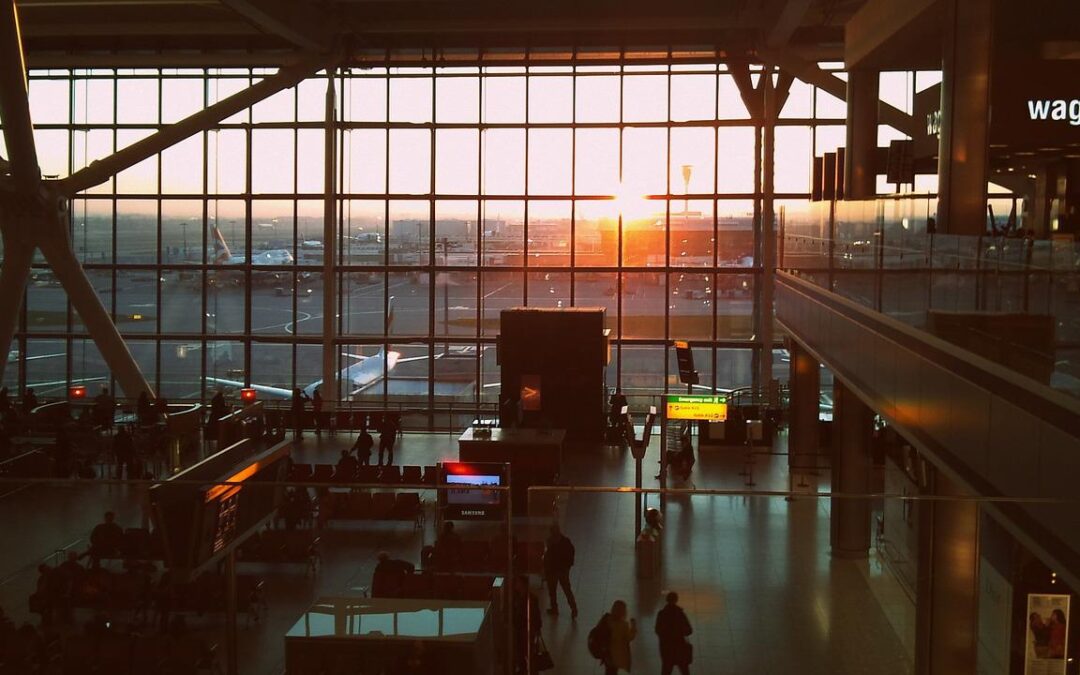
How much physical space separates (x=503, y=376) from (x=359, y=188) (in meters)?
7.47

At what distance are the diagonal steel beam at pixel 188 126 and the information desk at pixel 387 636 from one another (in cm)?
2073

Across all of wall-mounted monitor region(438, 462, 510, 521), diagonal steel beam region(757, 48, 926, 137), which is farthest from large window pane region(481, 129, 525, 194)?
wall-mounted monitor region(438, 462, 510, 521)

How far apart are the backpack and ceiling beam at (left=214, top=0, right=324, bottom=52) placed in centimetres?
1905

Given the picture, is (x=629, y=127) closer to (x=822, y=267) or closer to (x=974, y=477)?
(x=822, y=267)

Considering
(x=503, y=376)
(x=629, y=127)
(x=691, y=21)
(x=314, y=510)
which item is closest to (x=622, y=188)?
(x=629, y=127)

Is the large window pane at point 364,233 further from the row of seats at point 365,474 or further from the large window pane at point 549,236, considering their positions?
the row of seats at point 365,474

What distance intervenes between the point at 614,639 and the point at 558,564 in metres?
0.84

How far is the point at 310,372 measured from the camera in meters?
36.4

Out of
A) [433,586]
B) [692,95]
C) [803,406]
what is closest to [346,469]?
[803,406]

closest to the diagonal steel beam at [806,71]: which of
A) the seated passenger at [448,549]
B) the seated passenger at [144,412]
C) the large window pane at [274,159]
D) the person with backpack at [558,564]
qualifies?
the large window pane at [274,159]

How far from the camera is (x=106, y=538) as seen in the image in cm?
1042

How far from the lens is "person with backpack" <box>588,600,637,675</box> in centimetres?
841

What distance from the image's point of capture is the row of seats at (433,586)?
28.9ft

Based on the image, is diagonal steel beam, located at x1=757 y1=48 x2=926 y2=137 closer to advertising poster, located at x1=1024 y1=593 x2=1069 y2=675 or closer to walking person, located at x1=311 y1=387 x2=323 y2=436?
walking person, located at x1=311 y1=387 x2=323 y2=436
